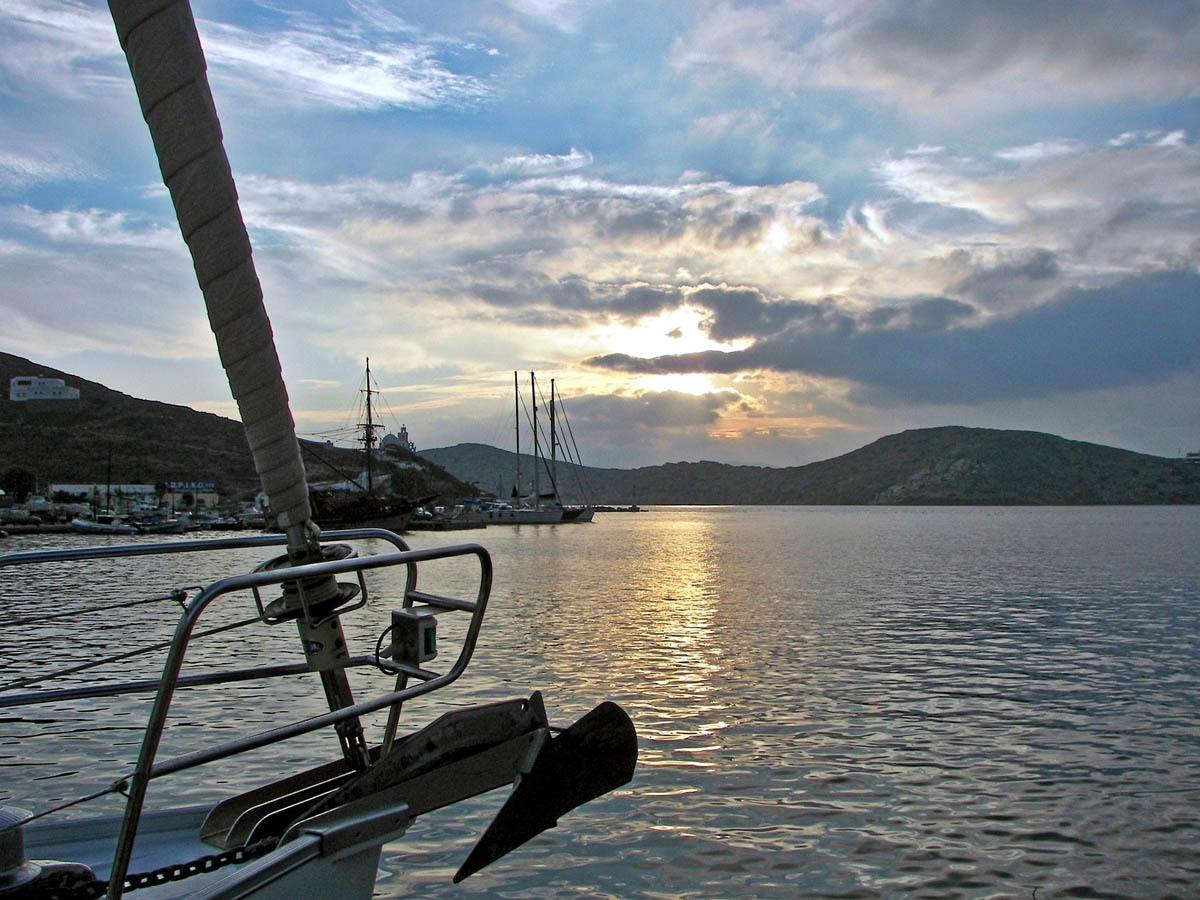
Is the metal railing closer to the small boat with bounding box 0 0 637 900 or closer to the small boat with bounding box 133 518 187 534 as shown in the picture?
the small boat with bounding box 0 0 637 900

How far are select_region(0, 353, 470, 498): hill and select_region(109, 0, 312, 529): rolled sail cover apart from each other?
469ft

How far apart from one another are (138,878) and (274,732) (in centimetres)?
142

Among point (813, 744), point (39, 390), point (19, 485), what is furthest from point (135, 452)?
point (813, 744)

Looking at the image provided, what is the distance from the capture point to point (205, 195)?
413cm

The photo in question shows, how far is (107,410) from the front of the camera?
194 m

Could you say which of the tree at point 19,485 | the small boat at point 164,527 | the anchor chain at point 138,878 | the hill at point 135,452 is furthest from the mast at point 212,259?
the hill at point 135,452

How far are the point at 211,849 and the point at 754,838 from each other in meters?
4.68

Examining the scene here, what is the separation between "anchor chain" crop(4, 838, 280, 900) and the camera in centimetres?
426

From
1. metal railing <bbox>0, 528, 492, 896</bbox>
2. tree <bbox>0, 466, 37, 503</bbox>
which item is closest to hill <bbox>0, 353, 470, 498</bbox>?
tree <bbox>0, 466, 37, 503</bbox>

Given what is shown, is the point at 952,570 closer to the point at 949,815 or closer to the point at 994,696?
the point at 994,696

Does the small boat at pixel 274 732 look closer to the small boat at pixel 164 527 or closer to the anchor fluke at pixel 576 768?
the anchor fluke at pixel 576 768

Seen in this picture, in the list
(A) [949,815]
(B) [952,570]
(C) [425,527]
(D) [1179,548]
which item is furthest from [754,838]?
(C) [425,527]

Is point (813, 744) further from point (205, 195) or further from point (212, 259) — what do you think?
point (205, 195)

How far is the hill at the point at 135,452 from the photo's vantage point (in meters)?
155
